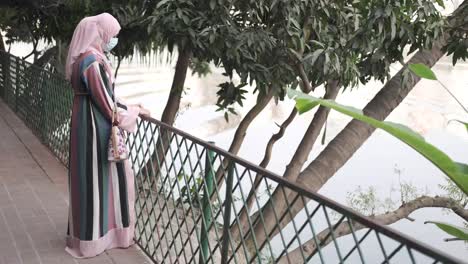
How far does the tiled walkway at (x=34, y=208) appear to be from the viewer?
2.91m

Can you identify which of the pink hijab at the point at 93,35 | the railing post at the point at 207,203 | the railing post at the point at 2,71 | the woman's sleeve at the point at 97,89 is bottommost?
the railing post at the point at 207,203

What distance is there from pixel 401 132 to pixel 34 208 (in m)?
3.06

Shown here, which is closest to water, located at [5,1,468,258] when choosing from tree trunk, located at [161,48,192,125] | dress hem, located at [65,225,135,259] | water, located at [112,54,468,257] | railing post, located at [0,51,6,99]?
water, located at [112,54,468,257]

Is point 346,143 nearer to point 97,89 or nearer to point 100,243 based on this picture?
point 100,243

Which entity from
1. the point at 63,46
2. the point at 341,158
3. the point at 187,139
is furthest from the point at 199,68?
the point at 187,139

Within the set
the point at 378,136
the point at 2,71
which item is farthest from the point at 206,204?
the point at 378,136

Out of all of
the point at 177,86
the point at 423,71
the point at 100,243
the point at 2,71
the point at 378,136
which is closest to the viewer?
the point at 423,71

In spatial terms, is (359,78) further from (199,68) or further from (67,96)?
(199,68)

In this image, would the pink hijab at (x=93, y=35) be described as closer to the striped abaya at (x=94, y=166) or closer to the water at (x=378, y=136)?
the striped abaya at (x=94, y=166)

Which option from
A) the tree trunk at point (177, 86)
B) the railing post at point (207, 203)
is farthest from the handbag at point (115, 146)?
the tree trunk at point (177, 86)

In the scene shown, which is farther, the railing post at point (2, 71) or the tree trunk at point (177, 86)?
the railing post at point (2, 71)

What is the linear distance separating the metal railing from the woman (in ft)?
0.72

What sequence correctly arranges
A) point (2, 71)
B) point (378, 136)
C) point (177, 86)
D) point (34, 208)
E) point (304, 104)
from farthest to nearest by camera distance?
point (378, 136)
point (2, 71)
point (177, 86)
point (34, 208)
point (304, 104)

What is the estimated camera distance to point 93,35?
2.49m
